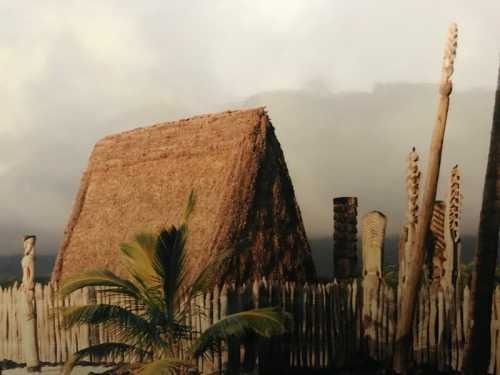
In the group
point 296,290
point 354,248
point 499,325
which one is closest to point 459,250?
point 499,325

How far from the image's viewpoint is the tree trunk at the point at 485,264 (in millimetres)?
9633

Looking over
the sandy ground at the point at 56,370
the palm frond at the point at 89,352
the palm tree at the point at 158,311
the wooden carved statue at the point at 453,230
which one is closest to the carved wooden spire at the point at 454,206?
the wooden carved statue at the point at 453,230

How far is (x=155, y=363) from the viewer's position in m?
8.73

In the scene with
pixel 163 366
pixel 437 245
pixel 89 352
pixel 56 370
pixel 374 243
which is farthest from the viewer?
pixel 56 370

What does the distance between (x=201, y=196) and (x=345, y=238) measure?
10.1 feet

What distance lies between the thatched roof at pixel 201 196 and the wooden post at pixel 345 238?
0.67m

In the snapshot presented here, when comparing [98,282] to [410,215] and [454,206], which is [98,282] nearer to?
[410,215]

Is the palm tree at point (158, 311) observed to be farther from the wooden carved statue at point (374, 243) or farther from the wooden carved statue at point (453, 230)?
the wooden carved statue at point (453, 230)

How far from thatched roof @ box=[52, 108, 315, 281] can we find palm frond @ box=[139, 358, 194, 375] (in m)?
5.08

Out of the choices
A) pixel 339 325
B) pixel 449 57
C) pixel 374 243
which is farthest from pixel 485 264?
pixel 339 325

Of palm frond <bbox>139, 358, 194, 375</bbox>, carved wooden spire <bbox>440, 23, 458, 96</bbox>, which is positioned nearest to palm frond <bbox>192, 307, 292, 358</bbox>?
palm frond <bbox>139, 358, 194, 375</bbox>

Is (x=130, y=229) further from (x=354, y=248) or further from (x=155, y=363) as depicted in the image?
(x=155, y=363)

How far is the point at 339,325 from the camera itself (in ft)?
39.4

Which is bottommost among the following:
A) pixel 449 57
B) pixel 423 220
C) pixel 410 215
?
pixel 423 220
